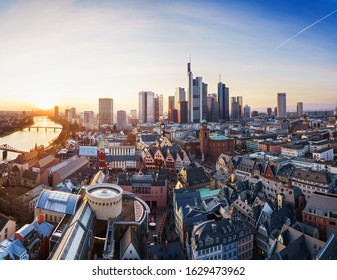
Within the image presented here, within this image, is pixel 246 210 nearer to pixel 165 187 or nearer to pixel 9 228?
pixel 165 187

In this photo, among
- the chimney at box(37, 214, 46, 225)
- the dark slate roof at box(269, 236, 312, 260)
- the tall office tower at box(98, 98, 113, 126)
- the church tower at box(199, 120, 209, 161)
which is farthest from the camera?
the tall office tower at box(98, 98, 113, 126)

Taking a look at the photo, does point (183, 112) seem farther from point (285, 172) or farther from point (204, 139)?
point (285, 172)

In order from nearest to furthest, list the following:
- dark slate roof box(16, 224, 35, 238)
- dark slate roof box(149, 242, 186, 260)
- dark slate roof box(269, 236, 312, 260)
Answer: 1. dark slate roof box(269, 236, 312, 260)
2. dark slate roof box(149, 242, 186, 260)
3. dark slate roof box(16, 224, 35, 238)

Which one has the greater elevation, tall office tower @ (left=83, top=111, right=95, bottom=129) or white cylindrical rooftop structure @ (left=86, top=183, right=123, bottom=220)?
tall office tower @ (left=83, top=111, right=95, bottom=129)

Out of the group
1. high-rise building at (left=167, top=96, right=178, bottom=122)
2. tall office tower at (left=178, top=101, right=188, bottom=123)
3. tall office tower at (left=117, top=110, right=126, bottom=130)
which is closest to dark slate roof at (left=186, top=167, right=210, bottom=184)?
tall office tower at (left=178, top=101, right=188, bottom=123)

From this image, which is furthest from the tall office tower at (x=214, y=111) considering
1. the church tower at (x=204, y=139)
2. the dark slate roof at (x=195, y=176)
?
the dark slate roof at (x=195, y=176)

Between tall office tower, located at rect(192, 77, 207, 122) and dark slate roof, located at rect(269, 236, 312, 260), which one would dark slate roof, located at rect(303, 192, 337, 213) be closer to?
dark slate roof, located at rect(269, 236, 312, 260)

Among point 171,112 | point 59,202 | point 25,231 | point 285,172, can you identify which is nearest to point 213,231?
point 59,202

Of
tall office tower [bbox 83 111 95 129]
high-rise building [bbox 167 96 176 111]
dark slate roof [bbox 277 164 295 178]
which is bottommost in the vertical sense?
dark slate roof [bbox 277 164 295 178]

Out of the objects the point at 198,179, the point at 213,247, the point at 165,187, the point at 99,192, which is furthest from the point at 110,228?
the point at 198,179

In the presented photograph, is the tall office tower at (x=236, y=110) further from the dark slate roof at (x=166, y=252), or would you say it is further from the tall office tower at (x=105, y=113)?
the dark slate roof at (x=166, y=252)
